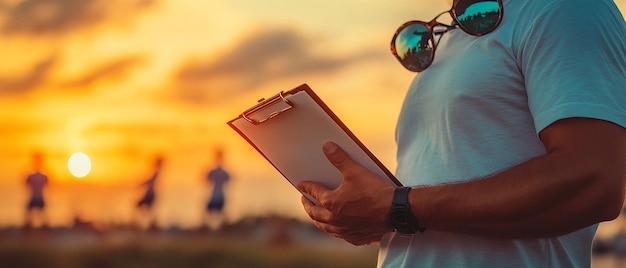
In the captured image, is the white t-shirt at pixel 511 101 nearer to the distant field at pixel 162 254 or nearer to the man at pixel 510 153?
the man at pixel 510 153

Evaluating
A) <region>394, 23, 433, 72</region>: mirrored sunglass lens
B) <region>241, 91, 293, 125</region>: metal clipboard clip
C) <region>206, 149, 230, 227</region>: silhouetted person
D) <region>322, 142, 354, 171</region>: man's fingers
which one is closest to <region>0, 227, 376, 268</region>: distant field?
<region>206, 149, 230, 227</region>: silhouetted person

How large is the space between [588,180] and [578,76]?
7.7 inches

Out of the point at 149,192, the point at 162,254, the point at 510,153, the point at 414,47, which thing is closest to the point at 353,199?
the point at 510,153

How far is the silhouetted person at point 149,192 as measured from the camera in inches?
735

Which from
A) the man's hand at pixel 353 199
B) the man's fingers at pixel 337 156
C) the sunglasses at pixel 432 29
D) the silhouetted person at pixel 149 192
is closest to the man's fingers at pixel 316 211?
the man's hand at pixel 353 199

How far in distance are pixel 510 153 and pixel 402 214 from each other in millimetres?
247

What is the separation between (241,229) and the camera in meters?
20.8

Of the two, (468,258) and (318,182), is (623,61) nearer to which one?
(468,258)

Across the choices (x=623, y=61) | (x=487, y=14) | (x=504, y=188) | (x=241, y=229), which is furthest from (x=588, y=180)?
(x=241, y=229)

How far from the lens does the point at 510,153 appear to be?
6.40 ft

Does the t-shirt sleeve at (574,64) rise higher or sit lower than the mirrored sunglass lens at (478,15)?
lower

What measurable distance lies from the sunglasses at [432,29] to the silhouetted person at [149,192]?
54.8 feet

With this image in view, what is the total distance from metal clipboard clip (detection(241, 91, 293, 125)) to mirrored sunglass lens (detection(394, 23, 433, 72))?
35cm

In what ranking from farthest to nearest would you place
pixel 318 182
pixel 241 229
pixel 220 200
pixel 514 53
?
pixel 241 229
pixel 220 200
pixel 318 182
pixel 514 53
